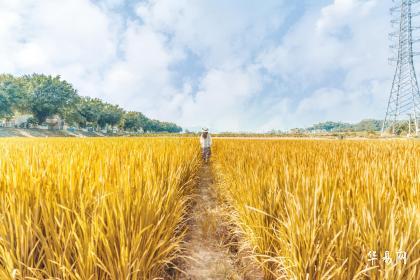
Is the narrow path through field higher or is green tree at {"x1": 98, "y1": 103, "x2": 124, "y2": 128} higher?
green tree at {"x1": 98, "y1": 103, "x2": 124, "y2": 128}

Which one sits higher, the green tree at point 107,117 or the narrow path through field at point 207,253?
the green tree at point 107,117

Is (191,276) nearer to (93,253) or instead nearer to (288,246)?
(288,246)

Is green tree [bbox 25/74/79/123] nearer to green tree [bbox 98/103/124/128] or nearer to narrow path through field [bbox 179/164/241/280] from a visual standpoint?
green tree [bbox 98/103/124/128]

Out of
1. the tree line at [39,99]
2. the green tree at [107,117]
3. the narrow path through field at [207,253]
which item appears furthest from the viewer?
the green tree at [107,117]

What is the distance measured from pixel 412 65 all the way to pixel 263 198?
4278 centimetres

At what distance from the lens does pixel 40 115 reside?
5584 centimetres

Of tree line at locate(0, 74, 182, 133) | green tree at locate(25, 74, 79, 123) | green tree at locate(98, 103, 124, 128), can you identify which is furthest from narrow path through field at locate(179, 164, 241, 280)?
green tree at locate(98, 103, 124, 128)

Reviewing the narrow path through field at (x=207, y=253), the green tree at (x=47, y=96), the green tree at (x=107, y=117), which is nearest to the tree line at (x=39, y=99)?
the green tree at (x=47, y=96)

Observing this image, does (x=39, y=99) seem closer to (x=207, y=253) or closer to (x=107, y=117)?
(x=107, y=117)

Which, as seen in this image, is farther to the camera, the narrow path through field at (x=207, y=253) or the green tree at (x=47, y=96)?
the green tree at (x=47, y=96)

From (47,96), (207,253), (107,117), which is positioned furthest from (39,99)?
(207,253)

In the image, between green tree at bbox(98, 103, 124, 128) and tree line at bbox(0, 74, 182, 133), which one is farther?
green tree at bbox(98, 103, 124, 128)

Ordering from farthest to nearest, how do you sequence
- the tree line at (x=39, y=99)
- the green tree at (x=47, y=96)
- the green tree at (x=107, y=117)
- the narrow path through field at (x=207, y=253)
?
the green tree at (x=107, y=117) < the green tree at (x=47, y=96) < the tree line at (x=39, y=99) < the narrow path through field at (x=207, y=253)

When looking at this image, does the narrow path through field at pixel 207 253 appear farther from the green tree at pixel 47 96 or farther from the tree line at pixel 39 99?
the green tree at pixel 47 96
